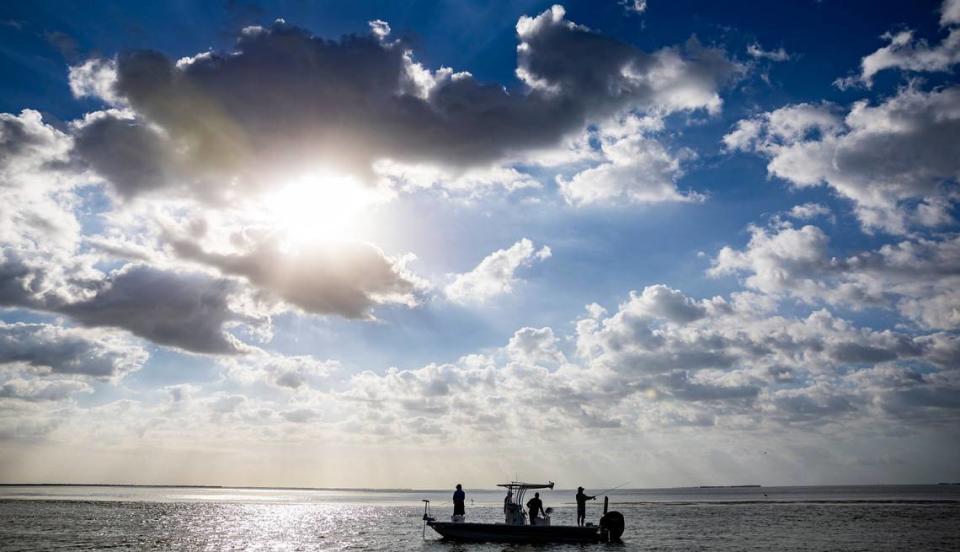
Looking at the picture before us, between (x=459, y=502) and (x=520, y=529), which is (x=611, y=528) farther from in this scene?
(x=459, y=502)

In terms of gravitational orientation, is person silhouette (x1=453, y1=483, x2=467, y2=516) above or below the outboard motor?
above

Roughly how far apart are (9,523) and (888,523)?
82044 mm

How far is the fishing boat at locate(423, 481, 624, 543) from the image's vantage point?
4459 cm

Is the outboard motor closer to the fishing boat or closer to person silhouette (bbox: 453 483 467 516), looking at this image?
the fishing boat

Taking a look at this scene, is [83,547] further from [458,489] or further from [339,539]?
[458,489]

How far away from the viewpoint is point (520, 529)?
44.5 metres

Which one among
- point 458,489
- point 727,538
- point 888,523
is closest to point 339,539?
point 458,489

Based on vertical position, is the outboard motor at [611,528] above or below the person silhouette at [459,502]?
below

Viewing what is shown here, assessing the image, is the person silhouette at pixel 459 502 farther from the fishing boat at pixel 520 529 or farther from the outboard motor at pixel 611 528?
the outboard motor at pixel 611 528

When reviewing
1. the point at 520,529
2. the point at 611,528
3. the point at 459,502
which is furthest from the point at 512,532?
the point at 611,528

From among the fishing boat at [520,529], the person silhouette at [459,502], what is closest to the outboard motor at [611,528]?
the fishing boat at [520,529]

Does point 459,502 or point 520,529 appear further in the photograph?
point 459,502

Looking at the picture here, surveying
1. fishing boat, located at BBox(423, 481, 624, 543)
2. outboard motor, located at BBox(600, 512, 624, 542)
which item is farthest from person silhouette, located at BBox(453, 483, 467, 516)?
outboard motor, located at BBox(600, 512, 624, 542)

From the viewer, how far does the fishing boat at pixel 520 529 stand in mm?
44594
